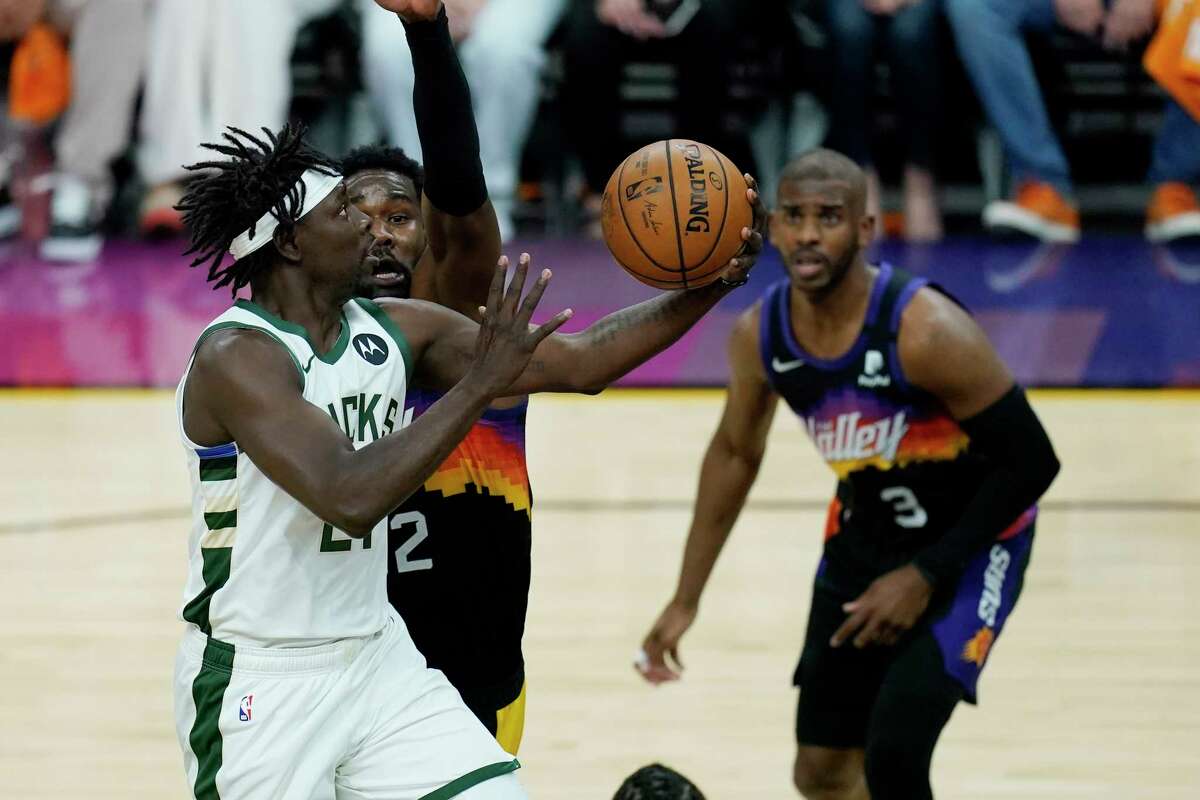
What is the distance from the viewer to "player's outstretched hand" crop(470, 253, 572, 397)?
10.6 feet

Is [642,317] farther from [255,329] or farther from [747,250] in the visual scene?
[255,329]

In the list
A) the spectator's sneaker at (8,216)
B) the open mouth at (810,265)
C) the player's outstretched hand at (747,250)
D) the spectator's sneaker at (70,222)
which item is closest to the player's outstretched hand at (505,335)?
the player's outstretched hand at (747,250)

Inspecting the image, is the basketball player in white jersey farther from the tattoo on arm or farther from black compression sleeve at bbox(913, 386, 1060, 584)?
black compression sleeve at bbox(913, 386, 1060, 584)

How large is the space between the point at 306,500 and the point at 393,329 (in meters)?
0.51

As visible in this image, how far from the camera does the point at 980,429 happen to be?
14.3 feet

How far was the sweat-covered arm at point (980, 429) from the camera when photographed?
4297 millimetres

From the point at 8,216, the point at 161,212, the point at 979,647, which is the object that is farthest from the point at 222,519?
the point at 8,216

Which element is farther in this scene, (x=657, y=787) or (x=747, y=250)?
(x=747, y=250)

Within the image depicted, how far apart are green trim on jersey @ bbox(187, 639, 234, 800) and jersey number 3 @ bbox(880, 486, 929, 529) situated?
5.68ft

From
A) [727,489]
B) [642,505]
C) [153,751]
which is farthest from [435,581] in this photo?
[642,505]

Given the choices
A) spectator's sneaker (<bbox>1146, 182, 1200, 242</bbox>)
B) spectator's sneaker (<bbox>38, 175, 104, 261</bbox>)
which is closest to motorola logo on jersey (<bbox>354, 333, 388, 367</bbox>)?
spectator's sneaker (<bbox>38, 175, 104, 261</bbox>)

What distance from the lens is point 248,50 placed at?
11.0 metres

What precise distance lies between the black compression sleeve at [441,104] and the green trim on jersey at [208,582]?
898 millimetres

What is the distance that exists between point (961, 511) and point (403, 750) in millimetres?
1652
